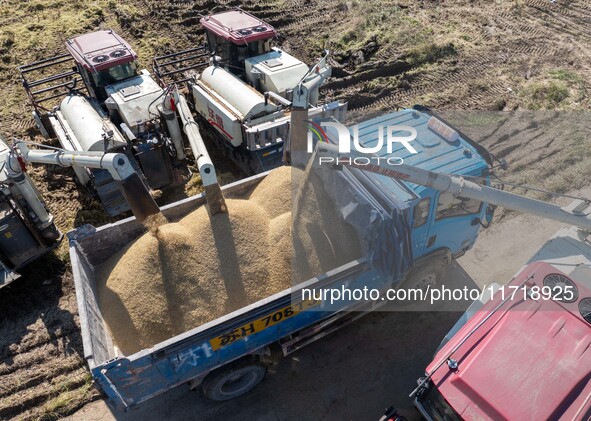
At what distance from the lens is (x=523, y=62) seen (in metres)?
13.9

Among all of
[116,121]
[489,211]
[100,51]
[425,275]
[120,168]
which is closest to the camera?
[120,168]

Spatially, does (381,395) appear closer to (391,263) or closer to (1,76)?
(391,263)

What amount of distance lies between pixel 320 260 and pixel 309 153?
1788mm

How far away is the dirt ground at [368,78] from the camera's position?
7293 mm

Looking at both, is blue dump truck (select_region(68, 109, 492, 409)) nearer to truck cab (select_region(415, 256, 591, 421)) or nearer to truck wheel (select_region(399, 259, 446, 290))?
truck wheel (select_region(399, 259, 446, 290))

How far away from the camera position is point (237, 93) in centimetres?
988

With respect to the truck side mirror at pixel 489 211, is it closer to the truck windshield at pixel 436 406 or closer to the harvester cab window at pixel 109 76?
the truck windshield at pixel 436 406

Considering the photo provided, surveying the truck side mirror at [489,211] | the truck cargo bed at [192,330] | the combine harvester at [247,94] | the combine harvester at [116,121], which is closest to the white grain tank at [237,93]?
the combine harvester at [247,94]

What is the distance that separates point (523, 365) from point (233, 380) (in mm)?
3824

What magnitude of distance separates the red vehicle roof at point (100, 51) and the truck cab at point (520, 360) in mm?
9170

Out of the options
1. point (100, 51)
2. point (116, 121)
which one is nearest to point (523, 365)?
point (116, 121)

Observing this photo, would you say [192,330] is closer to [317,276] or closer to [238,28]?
[317,276]

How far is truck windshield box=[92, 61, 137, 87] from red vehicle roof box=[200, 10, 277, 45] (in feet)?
7.61

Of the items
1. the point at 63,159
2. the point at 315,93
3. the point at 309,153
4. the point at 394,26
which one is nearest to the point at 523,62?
the point at 394,26
